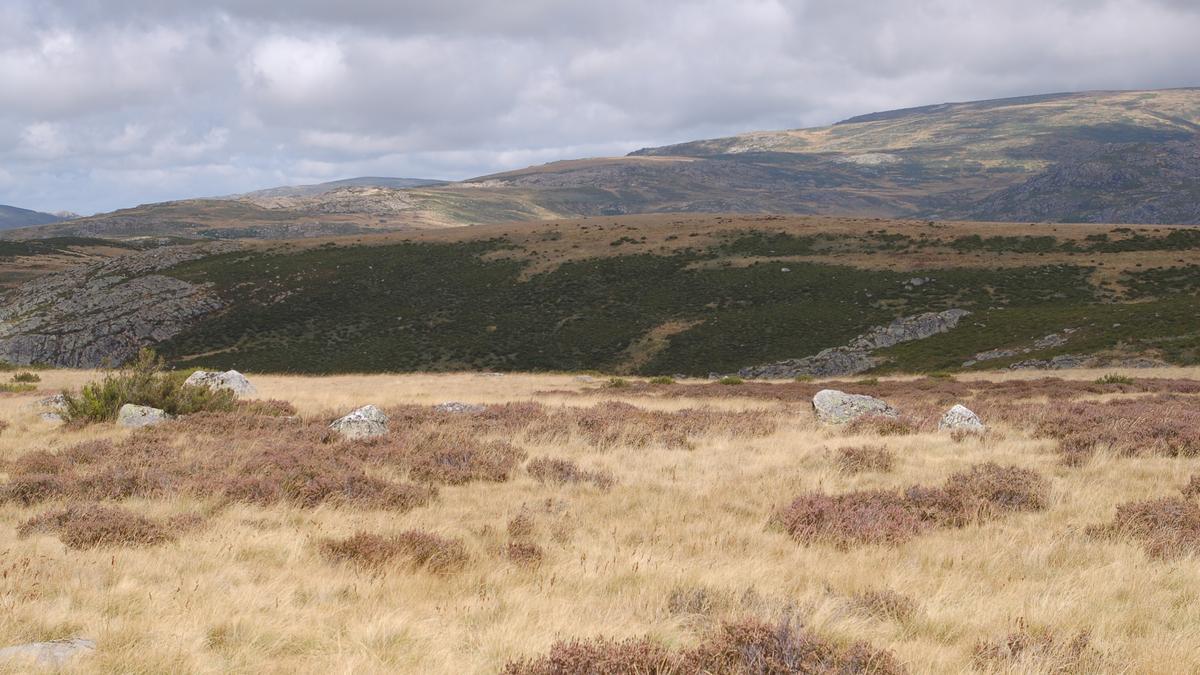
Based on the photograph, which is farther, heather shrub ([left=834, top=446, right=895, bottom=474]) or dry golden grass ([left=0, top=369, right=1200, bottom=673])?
heather shrub ([left=834, top=446, right=895, bottom=474])

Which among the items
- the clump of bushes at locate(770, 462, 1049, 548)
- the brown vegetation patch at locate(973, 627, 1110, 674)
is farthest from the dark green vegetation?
the brown vegetation patch at locate(973, 627, 1110, 674)

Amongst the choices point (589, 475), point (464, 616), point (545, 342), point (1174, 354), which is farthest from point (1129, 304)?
point (464, 616)

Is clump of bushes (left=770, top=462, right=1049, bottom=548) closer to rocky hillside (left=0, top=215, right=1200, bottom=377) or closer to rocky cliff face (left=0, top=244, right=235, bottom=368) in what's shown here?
rocky hillside (left=0, top=215, right=1200, bottom=377)

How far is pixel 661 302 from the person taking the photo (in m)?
86.6

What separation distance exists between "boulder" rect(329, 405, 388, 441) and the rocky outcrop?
51.8 m

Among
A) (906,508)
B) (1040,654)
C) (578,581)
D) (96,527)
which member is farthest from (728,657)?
(96,527)

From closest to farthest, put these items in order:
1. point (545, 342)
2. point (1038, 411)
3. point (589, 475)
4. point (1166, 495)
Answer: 1. point (1166, 495)
2. point (589, 475)
3. point (1038, 411)
4. point (545, 342)

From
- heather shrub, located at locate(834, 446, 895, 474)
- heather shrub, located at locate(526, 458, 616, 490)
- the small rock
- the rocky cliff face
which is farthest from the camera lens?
the rocky cliff face

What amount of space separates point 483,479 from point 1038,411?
15.4 meters

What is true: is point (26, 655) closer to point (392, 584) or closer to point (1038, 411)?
point (392, 584)

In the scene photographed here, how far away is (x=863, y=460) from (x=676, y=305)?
74318mm

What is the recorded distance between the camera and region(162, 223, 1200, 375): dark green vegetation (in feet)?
209

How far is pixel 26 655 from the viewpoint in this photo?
425 cm

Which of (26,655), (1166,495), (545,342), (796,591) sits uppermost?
(26,655)
